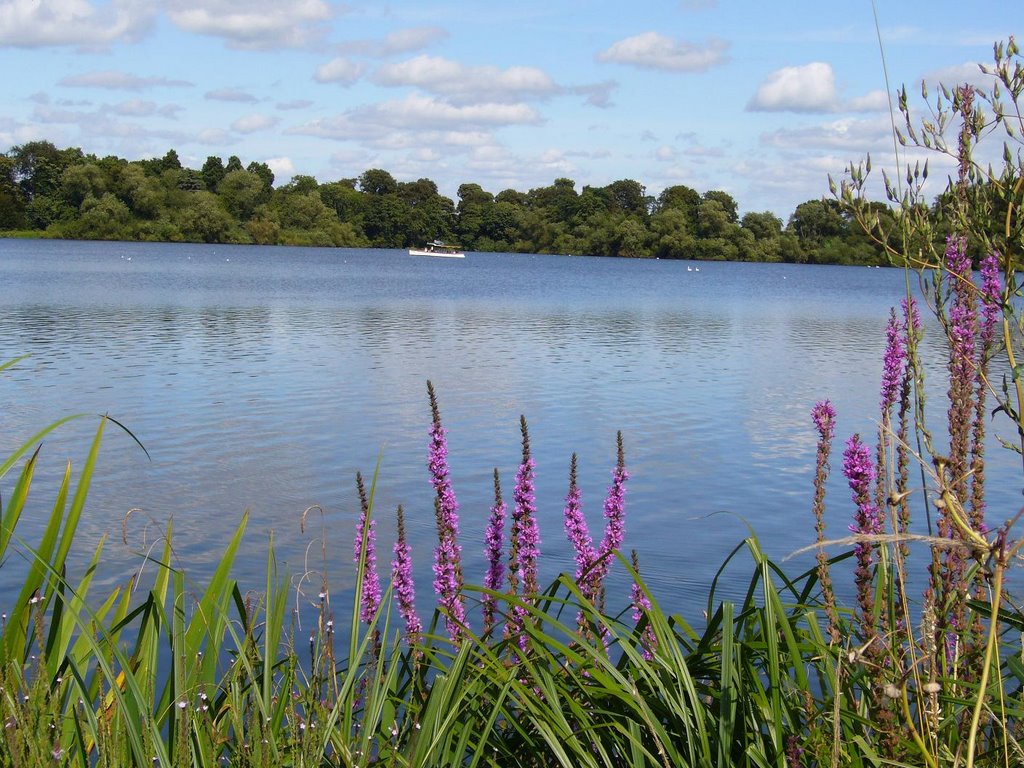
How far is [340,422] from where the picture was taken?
57.7 feet

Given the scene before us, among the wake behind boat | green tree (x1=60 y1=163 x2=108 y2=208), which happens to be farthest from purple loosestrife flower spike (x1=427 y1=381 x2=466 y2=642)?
green tree (x1=60 y1=163 x2=108 y2=208)

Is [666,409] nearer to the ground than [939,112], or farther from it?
nearer to the ground

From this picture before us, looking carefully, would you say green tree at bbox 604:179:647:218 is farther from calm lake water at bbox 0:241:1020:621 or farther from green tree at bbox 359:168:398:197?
calm lake water at bbox 0:241:1020:621

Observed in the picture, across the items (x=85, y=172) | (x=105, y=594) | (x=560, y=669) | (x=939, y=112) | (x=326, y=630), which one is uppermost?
(x=85, y=172)

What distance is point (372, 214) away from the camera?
164750 millimetres

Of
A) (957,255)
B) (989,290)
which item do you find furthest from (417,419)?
(957,255)

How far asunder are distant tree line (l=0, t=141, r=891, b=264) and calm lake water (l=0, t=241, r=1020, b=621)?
86.4 meters

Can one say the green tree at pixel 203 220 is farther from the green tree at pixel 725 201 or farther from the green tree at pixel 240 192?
the green tree at pixel 725 201

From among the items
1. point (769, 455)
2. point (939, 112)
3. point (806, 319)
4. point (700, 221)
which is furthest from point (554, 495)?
point (700, 221)

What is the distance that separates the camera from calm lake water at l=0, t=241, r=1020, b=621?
11.6 m

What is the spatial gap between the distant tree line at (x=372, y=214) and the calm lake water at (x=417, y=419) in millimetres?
86366

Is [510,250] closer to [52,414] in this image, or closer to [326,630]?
[52,414]

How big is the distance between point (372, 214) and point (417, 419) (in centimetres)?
15013

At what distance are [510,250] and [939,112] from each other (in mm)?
172707
